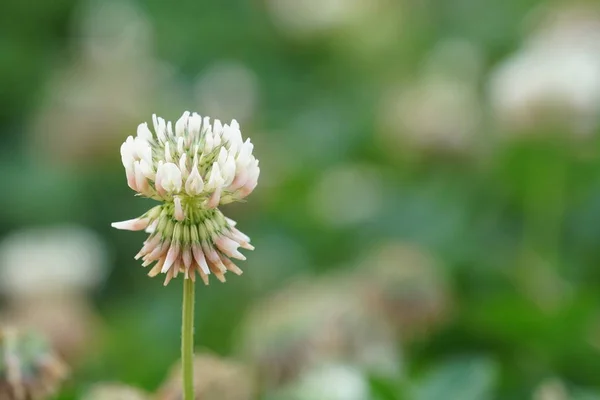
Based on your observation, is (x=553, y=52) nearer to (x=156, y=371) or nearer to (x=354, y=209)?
(x=354, y=209)

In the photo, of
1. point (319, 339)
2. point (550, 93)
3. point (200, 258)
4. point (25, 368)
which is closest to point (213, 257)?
point (200, 258)

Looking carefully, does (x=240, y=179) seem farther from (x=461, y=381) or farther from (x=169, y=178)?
(x=461, y=381)

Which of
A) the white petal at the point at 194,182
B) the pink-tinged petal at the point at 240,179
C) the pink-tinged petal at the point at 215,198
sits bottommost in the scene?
the pink-tinged petal at the point at 215,198

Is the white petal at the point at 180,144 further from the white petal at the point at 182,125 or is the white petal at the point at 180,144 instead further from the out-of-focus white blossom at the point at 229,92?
the out-of-focus white blossom at the point at 229,92

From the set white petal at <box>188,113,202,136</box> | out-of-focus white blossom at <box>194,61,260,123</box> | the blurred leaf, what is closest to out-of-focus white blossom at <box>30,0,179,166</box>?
out-of-focus white blossom at <box>194,61,260,123</box>

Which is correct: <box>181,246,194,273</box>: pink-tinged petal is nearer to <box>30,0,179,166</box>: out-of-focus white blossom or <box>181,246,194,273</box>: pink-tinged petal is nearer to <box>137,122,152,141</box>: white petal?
<box>137,122,152,141</box>: white petal

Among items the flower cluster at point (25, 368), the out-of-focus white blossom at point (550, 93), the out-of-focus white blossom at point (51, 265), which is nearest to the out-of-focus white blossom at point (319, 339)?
the flower cluster at point (25, 368)

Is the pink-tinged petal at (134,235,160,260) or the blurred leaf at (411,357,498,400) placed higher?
the blurred leaf at (411,357,498,400)

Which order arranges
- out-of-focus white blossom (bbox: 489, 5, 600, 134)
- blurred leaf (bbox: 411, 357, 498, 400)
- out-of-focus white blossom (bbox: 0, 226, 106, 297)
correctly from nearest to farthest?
blurred leaf (bbox: 411, 357, 498, 400), out-of-focus white blossom (bbox: 489, 5, 600, 134), out-of-focus white blossom (bbox: 0, 226, 106, 297)
